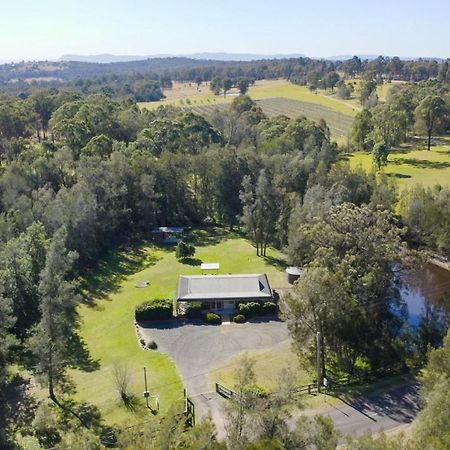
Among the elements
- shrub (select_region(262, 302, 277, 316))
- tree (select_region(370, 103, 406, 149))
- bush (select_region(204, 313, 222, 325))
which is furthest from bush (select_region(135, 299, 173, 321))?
tree (select_region(370, 103, 406, 149))

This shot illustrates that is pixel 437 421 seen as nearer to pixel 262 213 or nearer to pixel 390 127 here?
pixel 262 213

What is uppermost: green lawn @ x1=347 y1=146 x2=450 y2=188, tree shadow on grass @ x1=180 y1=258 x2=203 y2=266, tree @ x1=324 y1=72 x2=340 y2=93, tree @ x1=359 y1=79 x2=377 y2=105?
tree @ x1=324 y1=72 x2=340 y2=93

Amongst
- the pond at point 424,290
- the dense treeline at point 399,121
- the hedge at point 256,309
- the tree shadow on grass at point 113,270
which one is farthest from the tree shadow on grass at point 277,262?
the dense treeline at point 399,121

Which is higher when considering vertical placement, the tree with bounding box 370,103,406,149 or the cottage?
the tree with bounding box 370,103,406,149

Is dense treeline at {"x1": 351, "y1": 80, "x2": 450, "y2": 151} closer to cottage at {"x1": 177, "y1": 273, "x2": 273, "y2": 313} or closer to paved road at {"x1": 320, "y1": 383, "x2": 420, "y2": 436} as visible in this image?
cottage at {"x1": 177, "y1": 273, "x2": 273, "y2": 313}

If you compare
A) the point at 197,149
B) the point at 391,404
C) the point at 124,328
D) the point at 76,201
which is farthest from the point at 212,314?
the point at 197,149
